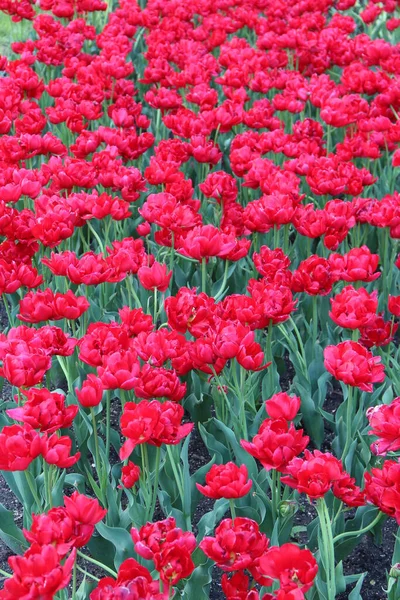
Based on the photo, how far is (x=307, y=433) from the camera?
2631 millimetres

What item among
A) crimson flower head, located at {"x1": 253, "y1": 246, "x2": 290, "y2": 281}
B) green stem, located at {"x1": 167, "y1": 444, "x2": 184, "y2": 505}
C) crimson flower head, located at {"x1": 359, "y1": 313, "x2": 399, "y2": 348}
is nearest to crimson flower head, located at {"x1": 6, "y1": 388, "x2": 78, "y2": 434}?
green stem, located at {"x1": 167, "y1": 444, "x2": 184, "y2": 505}

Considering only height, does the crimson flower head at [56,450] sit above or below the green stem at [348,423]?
above

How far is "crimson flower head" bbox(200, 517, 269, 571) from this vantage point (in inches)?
56.1

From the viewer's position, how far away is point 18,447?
1601mm

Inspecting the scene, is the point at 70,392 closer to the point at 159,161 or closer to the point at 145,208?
the point at 145,208

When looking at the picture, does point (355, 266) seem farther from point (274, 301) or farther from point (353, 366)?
point (353, 366)

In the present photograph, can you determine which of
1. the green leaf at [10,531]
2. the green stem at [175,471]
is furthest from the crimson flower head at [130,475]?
the green leaf at [10,531]

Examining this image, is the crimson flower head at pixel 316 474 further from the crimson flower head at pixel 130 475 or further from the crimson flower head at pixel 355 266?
the crimson flower head at pixel 355 266

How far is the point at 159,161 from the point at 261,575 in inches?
76.6

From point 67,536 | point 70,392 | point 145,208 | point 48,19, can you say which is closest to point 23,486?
point 70,392

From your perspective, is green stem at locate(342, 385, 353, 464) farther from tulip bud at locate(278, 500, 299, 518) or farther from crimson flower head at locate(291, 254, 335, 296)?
crimson flower head at locate(291, 254, 335, 296)

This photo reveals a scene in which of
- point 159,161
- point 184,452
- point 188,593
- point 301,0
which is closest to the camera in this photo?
point 188,593

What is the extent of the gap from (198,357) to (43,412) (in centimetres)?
43

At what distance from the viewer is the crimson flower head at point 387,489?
59.5 inches
